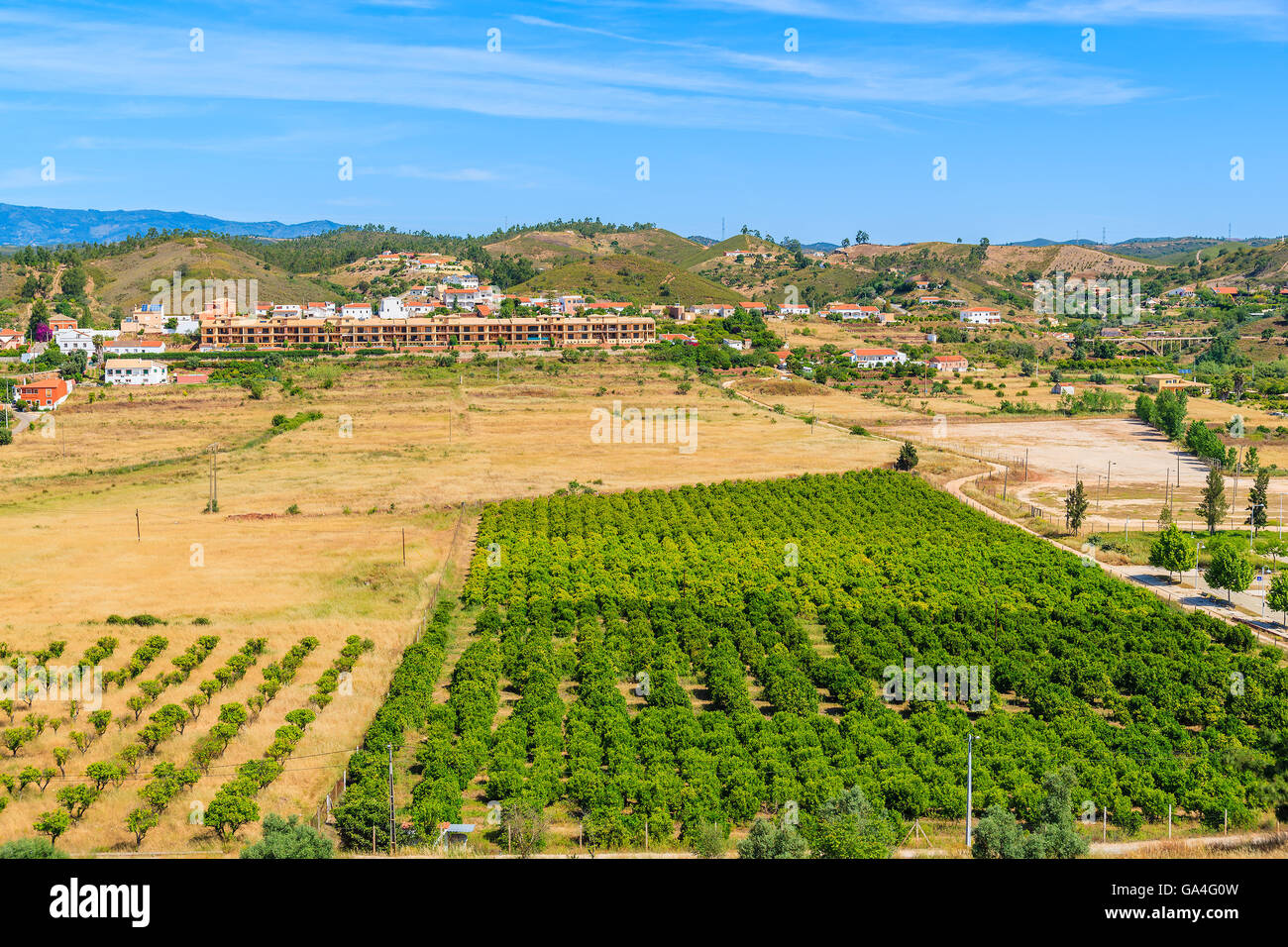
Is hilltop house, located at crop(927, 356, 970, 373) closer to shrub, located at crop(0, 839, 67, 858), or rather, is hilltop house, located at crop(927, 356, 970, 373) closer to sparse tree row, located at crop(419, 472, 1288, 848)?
sparse tree row, located at crop(419, 472, 1288, 848)

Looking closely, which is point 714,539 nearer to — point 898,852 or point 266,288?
point 898,852

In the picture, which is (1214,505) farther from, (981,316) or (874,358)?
(981,316)

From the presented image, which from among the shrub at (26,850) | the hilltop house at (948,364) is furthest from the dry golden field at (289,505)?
the hilltop house at (948,364)

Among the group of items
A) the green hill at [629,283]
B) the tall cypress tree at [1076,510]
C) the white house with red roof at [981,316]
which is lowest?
the tall cypress tree at [1076,510]

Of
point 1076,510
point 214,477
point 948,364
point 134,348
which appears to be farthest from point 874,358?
point 134,348

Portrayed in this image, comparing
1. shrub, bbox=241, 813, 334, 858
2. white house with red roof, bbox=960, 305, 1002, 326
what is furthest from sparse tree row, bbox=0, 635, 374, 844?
white house with red roof, bbox=960, 305, 1002, 326

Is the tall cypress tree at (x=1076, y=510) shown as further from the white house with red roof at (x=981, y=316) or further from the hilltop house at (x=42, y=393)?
the white house with red roof at (x=981, y=316)
